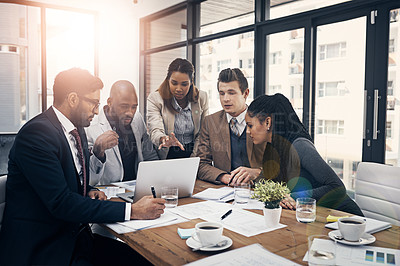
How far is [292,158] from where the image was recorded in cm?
215

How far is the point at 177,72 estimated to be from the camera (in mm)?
3729

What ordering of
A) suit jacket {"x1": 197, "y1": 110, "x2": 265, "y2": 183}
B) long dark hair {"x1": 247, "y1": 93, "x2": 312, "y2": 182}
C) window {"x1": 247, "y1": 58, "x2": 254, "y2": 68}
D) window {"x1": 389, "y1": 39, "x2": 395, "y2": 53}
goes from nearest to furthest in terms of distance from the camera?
1. long dark hair {"x1": 247, "y1": 93, "x2": 312, "y2": 182}
2. window {"x1": 389, "y1": 39, "x2": 395, "y2": 53}
3. suit jacket {"x1": 197, "y1": 110, "x2": 265, "y2": 183}
4. window {"x1": 247, "y1": 58, "x2": 254, "y2": 68}

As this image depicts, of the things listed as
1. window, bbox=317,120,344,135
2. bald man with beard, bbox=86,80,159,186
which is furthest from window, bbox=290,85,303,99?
bald man with beard, bbox=86,80,159,186

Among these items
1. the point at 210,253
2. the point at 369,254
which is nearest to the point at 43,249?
the point at 210,253

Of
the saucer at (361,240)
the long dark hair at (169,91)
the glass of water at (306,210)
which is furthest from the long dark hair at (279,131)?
the long dark hair at (169,91)

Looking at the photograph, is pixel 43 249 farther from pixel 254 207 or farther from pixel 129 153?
pixel 129 153

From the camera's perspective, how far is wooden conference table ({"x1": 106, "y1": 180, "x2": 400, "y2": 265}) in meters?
1.21

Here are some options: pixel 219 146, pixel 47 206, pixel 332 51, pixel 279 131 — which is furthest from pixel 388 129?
pixel 47 206

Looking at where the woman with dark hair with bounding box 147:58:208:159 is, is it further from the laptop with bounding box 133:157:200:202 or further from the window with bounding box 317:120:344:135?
the laptop with bounding box 133:157:200:202

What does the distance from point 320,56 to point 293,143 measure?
4.80 feet

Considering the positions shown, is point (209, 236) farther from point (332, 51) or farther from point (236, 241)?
point (332, 51)

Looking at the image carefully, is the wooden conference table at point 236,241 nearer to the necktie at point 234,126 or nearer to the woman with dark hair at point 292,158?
the woman with dark hair at point 292,158

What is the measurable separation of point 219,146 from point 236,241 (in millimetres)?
1743

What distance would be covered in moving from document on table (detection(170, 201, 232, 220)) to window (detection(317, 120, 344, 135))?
1699mm
